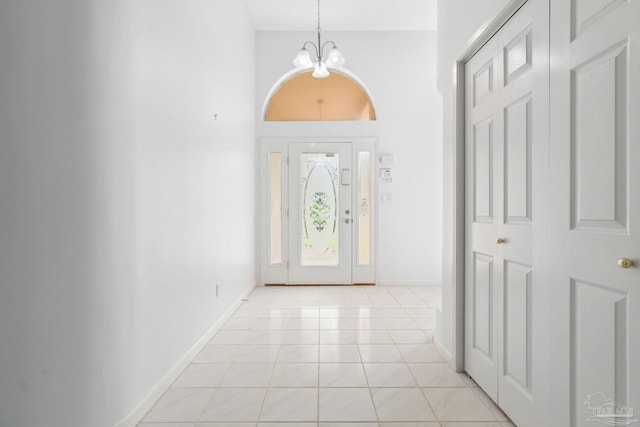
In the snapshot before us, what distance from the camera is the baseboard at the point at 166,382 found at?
1.84 metres

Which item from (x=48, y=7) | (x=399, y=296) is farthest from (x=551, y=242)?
(x=399, y=296)

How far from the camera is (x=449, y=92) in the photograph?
262cm

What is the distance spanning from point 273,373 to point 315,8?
428 cm

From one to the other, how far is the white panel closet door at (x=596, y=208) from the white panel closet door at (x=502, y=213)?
0.19 m

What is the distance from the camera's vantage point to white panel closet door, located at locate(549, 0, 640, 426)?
1.13 meters

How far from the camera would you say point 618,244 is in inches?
45.8

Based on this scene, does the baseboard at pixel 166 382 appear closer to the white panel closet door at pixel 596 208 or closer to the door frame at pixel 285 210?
the door frame at pixel 285 210

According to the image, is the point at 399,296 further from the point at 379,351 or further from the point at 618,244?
the point at 618,244

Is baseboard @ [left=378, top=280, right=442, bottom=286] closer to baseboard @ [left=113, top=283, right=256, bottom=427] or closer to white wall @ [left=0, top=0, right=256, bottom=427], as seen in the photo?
baseboard @ [left=113, top=283, right=256, bottom=427]

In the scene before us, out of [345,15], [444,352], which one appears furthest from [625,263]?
[345,15]

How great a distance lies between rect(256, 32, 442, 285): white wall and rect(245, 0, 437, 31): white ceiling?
0.15m

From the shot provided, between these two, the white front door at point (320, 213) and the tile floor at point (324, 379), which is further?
the white front door at point (320, 213)

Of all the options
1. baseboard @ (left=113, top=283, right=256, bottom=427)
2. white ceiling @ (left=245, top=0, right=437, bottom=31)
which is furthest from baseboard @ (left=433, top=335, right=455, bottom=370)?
white ceiling @ (left=245, top=0, right=437, bottom=31)

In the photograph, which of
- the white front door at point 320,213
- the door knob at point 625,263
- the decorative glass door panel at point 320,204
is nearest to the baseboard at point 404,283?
the white front door at point 320,213
